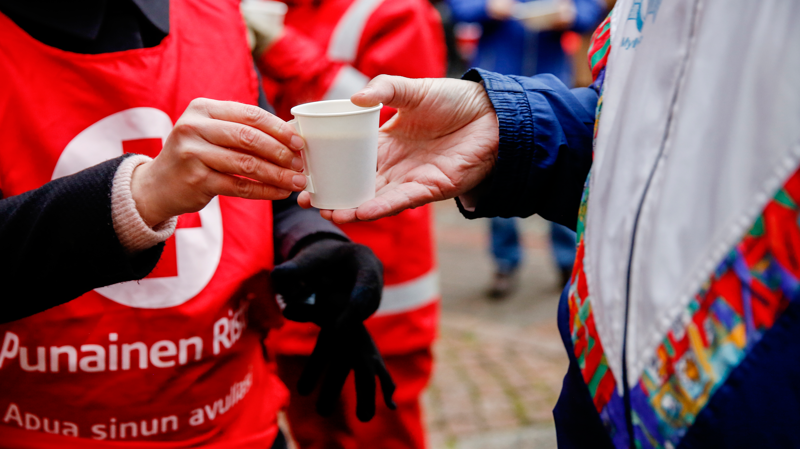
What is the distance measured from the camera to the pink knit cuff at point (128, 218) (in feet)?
3.11

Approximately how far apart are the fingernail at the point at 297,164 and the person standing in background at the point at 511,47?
3.97 m

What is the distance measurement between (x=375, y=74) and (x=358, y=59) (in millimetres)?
97

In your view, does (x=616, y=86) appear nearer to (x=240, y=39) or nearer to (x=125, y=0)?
(x=240, y=39)

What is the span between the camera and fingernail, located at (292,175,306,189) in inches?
40.2

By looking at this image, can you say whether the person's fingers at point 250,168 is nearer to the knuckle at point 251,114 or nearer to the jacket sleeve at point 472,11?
the knuckle at point 251,114

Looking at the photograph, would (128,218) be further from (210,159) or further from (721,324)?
(721,324)

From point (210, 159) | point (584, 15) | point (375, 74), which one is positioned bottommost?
point (584, 15)

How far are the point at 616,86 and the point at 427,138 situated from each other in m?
0.54

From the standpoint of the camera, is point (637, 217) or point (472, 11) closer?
point (637, 217)

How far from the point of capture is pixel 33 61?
1.07 m

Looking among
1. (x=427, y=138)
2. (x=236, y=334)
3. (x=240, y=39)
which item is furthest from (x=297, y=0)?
(x=236, y=334)

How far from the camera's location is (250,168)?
Result: 0.97 metres

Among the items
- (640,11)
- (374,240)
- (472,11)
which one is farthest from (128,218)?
(472,11)

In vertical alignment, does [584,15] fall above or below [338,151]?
below
